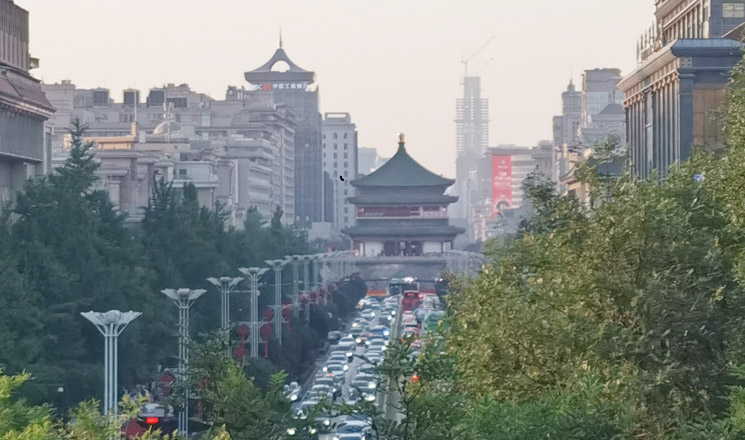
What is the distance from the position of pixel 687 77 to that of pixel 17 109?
97.9 ft

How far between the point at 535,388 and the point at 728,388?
5179 millimetres

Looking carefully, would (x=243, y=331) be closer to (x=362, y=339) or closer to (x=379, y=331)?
(x=362, y=339)

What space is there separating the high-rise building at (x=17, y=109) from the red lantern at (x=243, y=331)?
11.1 metres

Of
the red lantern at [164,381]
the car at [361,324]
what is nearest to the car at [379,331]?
the car at [361,324]

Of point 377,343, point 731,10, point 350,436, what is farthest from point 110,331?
point 377,343

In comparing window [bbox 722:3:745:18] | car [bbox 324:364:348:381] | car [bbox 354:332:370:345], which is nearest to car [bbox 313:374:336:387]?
car [bbox 324:364:348:381]

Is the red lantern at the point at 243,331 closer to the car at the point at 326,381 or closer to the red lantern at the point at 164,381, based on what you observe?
the car at the point at 326,381

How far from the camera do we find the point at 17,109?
9338 cm

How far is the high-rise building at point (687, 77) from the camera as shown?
3083 inches

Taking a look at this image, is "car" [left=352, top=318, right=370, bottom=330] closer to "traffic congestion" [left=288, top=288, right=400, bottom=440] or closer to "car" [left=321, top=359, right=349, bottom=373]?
"traffic congestion" [left=288, top=288, right=400, bottom=440]

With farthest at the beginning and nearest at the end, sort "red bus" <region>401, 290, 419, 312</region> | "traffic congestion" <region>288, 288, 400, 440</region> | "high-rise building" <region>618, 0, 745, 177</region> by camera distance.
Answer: "red bus" <region>401, 290, 419, 312</region> < "high-rise building" <region>618, 0, 745, 177</region> < "traffic congestion" <region>288, 288, 400, 440</region>

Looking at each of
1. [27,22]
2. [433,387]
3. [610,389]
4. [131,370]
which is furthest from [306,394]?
[610,389]

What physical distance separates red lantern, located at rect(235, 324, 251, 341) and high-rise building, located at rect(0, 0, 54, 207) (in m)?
11.1

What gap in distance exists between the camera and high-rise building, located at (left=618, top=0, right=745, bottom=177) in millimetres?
78312
